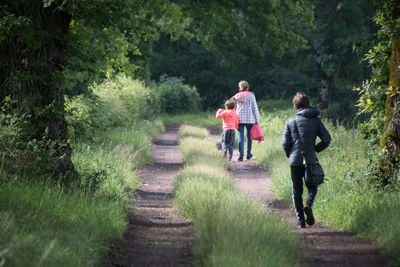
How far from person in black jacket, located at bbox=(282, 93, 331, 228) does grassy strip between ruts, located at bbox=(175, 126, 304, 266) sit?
71 cm

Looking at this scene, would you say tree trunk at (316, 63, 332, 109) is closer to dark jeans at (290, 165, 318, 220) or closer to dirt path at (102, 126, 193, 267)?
dirt path at (102, 126, 193, 267)

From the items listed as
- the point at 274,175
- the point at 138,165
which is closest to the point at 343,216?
the point at 274,175

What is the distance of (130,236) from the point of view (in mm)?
6516

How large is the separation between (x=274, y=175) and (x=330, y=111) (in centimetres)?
2329

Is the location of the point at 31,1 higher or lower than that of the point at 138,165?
higher

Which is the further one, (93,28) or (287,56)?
(287,56)

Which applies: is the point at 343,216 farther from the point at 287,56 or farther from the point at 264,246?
the point at 287,56

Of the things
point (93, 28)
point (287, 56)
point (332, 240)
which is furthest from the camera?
point (287, 56)

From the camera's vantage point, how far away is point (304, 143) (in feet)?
23.0

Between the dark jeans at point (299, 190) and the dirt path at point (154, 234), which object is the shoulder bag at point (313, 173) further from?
the dirt path at point (154, 234)

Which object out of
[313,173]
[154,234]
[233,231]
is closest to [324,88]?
[313,173]

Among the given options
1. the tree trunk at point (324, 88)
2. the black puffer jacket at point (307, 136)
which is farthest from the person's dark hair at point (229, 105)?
the tree trunk at point (324, 88)

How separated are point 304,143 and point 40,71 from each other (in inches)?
153

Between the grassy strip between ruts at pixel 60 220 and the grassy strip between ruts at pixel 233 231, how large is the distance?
1005 millimetres
